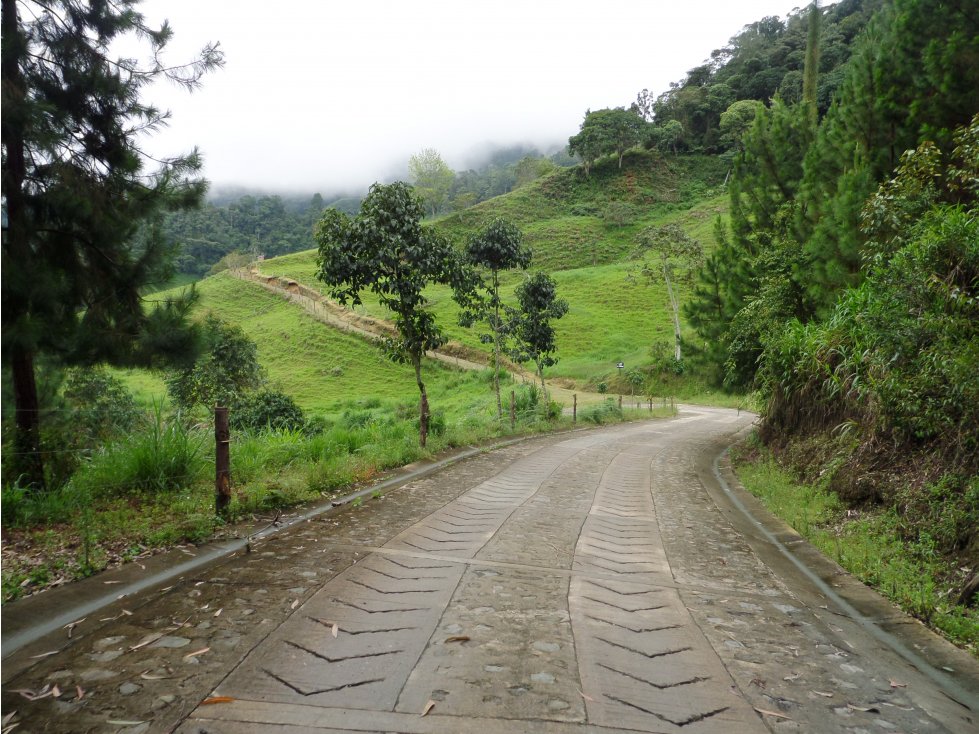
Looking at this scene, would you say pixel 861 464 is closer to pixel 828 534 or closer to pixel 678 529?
pixel 828 534

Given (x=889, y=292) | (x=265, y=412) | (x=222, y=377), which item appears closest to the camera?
(x=889, y=292)

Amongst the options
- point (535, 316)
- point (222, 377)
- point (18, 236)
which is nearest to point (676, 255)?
point (535, 316)

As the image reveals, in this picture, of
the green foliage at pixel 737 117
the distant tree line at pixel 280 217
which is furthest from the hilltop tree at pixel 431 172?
the green foliage at pixel 737 117

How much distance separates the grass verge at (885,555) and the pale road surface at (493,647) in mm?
163

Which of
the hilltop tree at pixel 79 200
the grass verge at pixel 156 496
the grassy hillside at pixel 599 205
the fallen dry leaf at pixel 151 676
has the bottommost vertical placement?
the fallen dry leaf at pixel 151 676

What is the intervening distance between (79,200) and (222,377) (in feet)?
60.9

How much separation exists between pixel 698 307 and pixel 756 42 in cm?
8879

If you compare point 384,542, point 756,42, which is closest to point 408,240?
point 384,542

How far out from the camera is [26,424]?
4.81 meters

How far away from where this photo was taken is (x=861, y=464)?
626 cm

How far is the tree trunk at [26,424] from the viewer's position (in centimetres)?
465

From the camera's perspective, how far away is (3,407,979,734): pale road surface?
235cm

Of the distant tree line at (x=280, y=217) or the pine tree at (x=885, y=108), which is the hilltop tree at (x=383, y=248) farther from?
the distant tree line at (x=280, y=217)

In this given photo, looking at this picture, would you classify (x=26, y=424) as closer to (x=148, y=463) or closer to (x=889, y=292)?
(x=148, y=463)
